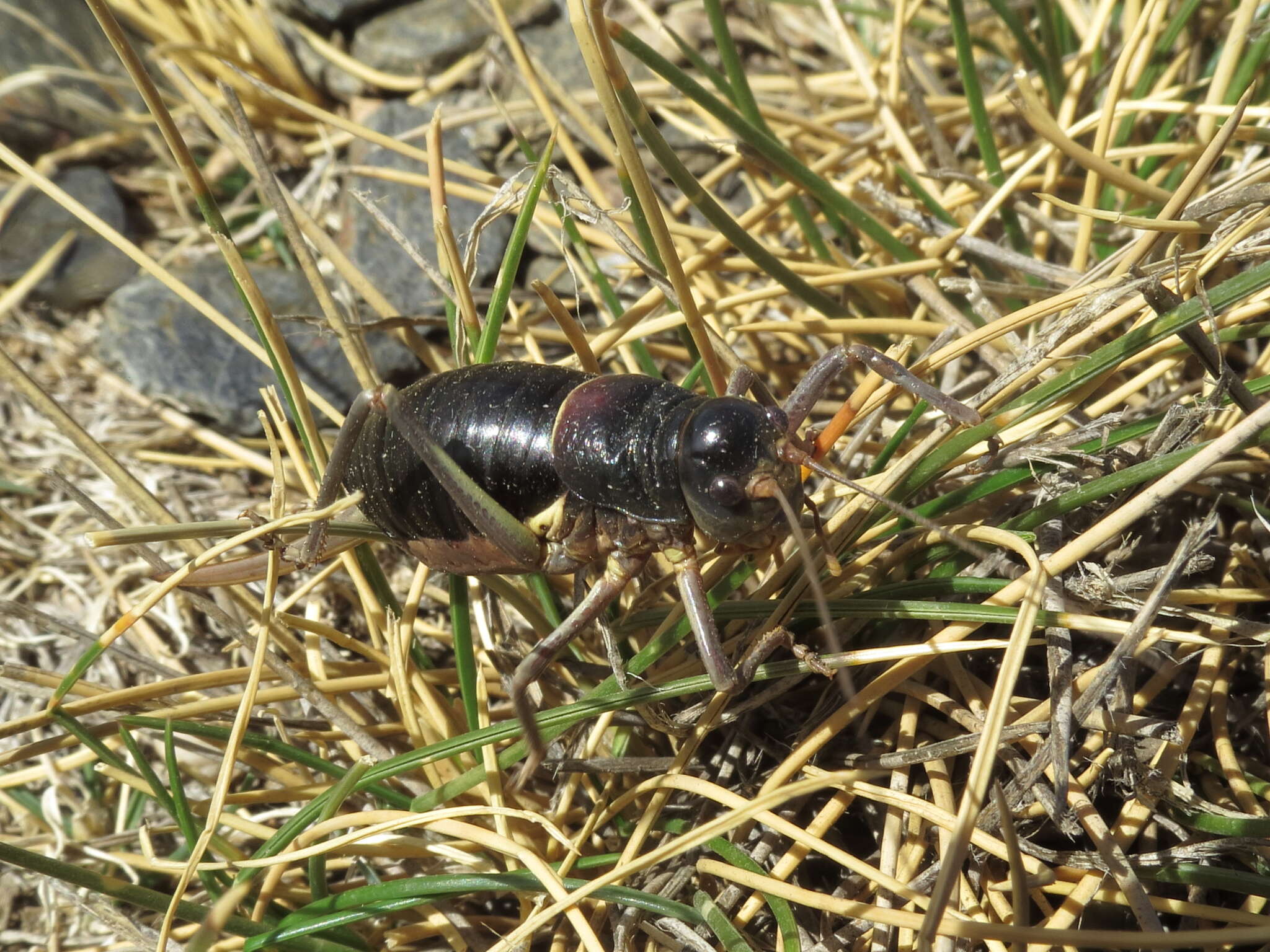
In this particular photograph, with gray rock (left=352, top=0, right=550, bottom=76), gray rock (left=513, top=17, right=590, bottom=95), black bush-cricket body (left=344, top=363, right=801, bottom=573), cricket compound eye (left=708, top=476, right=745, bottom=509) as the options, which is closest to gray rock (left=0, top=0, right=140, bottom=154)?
gray rock (left=352, top=0, right=550, bottom=76)

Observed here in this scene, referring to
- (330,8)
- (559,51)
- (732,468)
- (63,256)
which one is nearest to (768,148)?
(732,468)

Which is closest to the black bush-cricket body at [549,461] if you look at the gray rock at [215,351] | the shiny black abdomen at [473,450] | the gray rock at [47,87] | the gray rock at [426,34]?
the shiny black abdomen at [473,450]

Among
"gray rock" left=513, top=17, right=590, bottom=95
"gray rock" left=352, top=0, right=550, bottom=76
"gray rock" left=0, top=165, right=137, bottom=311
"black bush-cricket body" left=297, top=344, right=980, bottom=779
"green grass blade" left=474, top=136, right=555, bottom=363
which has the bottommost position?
"black bush-cricket body" left=297, top=344, right=980, bottom=779

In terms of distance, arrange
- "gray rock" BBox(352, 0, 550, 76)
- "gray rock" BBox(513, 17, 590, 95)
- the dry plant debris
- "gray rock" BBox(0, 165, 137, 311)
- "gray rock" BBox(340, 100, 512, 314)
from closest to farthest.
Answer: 1. the dry plant debris
2. "gray rock" BBox(340, 100, 512, 314)
3. "gray rock" BBox(0, 165, 137, 311)
4. "gray rock" BBox(513, 17, 590, 95)
5. "gray rock" BBox(352, 0, 550, 76)

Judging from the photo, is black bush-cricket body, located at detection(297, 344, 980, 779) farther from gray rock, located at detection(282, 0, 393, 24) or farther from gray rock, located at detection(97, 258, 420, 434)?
gray rock, located at detection(282, 0, 393, 24)

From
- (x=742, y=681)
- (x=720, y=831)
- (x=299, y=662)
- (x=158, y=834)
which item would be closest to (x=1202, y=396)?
(x=742, y=681)

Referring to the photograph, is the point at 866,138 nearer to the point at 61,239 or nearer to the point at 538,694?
the point at 538,694

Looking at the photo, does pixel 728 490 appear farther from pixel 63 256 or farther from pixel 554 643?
pixel 63 256
